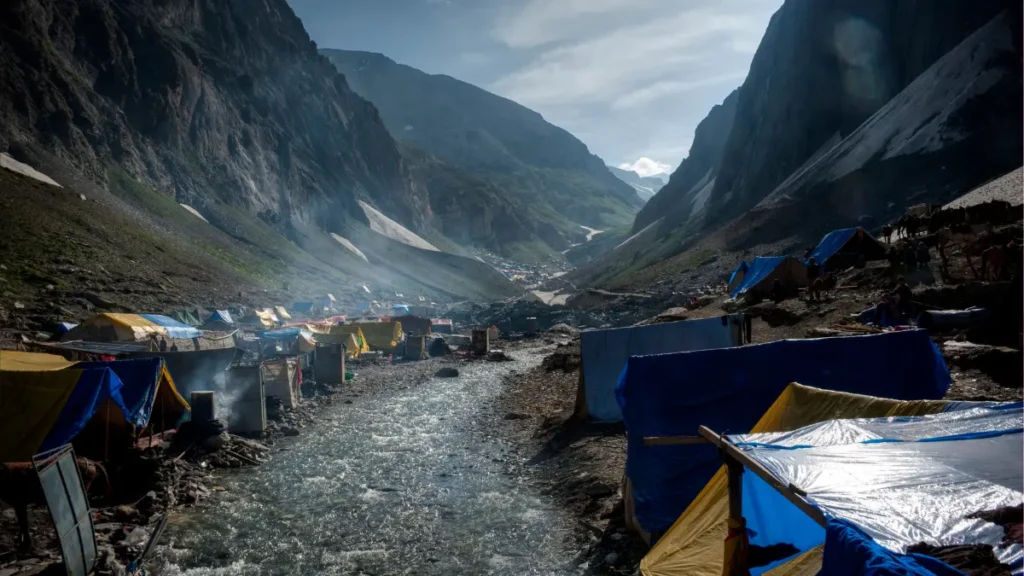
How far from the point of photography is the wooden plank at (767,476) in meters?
3.56

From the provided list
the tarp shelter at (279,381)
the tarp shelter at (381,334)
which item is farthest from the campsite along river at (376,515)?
the tarp shelter at (381,334)

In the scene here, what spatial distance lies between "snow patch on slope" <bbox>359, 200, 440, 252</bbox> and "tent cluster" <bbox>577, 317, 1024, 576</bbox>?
95052 millimetres

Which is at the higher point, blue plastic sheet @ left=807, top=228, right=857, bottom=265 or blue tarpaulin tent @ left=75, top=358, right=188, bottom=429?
blue plastic sheet @ left=807, top=228, right=857, bottom=265

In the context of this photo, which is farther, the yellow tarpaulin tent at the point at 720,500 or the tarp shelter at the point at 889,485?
the yellow tarpaulin tent at the point at 720,500

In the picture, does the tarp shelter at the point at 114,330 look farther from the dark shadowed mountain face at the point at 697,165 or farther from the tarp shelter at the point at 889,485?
the dark shadowed mountain face at the point at 697,165

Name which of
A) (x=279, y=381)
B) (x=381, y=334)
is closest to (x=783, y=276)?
(x=279, y=381)

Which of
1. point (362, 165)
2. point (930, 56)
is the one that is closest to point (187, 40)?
point (362, 165)

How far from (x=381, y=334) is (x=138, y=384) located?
24255mm

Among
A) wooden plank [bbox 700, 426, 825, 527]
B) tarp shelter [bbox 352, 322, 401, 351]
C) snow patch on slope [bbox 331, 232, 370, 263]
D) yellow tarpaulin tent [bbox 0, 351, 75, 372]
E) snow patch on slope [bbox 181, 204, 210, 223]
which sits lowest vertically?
tarp shelter [bbox 352, 322, 401, 351]

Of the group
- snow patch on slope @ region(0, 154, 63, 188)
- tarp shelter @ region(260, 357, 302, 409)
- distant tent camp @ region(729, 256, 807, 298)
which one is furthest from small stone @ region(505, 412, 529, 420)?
snow patch on slope @ region(0, 154, 63, 188)

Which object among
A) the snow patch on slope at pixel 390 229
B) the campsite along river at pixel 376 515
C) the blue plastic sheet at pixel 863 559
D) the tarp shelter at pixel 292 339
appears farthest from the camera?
the snow patch on slope at pixel 390 229

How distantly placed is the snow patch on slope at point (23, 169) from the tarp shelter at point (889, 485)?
53910mm

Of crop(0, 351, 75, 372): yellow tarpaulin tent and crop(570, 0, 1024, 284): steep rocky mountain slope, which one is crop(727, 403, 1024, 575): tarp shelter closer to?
crop(0, 351, 75, 372): yellow tarpaulin tent

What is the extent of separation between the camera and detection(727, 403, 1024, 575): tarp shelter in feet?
10.3
